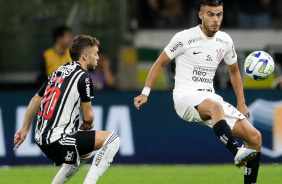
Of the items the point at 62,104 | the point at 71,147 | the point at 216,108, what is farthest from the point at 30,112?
the point at 216,108

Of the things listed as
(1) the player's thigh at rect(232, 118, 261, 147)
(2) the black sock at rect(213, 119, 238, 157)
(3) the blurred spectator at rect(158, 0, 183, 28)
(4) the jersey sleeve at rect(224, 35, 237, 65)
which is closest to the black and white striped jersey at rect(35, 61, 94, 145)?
(2) the black sock at rect(213, 119, 238, 157)

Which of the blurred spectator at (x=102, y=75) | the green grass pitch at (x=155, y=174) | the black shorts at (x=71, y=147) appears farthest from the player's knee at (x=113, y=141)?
the blurred spectator at (x=102, y=75)

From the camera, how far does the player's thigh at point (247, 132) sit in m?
8.02

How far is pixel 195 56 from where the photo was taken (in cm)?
841

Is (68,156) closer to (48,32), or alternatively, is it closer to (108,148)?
(108,148)

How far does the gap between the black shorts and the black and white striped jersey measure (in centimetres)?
6

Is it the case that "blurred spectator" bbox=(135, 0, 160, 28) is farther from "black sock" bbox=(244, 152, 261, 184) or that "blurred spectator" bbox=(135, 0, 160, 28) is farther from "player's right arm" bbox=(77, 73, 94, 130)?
"player's right arm" bbox=(77, 73, 94, 130)

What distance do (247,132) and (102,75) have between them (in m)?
6.40

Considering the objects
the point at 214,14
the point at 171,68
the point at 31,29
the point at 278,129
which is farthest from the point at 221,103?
the point at 31,29

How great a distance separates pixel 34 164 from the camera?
12.3 metres

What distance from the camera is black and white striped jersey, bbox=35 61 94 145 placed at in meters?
7.14

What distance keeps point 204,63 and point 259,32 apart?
783 cm

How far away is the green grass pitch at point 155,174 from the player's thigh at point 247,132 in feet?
4.48

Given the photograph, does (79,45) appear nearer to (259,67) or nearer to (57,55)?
(259,67)
